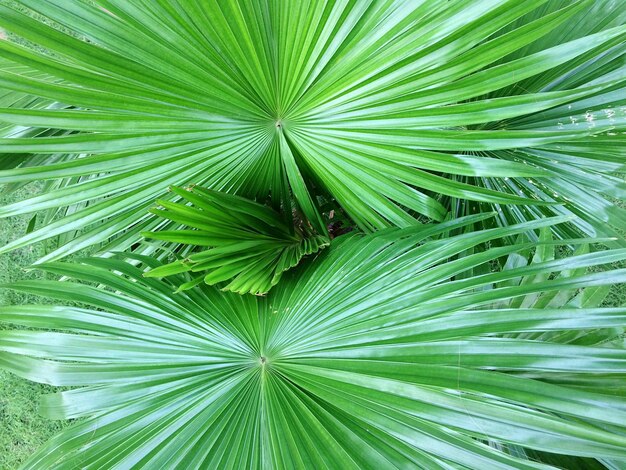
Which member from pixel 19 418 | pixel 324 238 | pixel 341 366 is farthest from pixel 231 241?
pixel 19 418

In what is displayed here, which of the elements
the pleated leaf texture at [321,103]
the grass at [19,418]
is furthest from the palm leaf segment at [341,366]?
the grass at [19,418]

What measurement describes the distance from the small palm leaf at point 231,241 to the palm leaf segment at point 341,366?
0.20ft

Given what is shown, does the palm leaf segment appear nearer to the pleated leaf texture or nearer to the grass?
the pleated leaf texture

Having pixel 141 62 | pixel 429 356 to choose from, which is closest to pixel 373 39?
pixel 141 62

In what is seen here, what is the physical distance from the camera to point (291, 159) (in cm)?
89

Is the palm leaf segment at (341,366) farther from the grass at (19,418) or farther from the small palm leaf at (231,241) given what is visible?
the grass at (19,418)

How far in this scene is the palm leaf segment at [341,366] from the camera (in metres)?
0.55

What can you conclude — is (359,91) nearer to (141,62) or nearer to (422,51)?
(422,51)

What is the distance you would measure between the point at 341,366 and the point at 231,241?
0.33 metres

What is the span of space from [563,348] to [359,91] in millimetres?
474

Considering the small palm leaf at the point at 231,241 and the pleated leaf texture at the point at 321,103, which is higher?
the pleated leaf texture at the point at 321,103

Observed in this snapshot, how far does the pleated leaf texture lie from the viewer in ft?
2.19

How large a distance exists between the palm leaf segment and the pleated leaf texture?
12 cm

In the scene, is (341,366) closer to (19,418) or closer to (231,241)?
(231,241)
